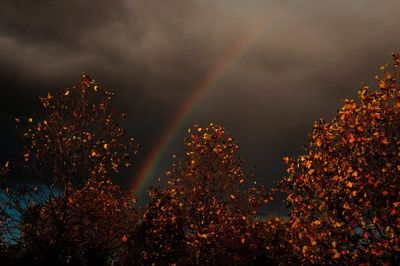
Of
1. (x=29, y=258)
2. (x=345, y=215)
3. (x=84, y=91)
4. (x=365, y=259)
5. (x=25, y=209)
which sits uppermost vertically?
(x=84, y=91)

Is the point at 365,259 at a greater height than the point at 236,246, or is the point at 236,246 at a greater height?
the point at 236,246

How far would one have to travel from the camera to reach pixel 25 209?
19266mm

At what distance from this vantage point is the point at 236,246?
97.7 feet

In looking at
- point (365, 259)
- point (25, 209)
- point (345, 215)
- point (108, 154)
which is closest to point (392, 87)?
point (345, 215)

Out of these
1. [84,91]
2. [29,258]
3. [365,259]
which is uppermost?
[84,91]

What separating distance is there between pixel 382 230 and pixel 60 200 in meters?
13.6

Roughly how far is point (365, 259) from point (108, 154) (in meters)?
11.6

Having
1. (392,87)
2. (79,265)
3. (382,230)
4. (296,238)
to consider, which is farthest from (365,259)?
(79,265)

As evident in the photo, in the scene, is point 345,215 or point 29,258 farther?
point 29,258

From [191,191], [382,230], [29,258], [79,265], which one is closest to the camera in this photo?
[382,230]

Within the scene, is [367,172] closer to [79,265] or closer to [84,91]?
[84,91]

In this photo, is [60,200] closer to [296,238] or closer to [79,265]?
[296,238]

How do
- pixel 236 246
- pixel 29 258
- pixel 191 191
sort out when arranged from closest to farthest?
pixel 29 258
pixel 236 246
pixel 191 191

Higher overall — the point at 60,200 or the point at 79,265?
the point at 79,265
